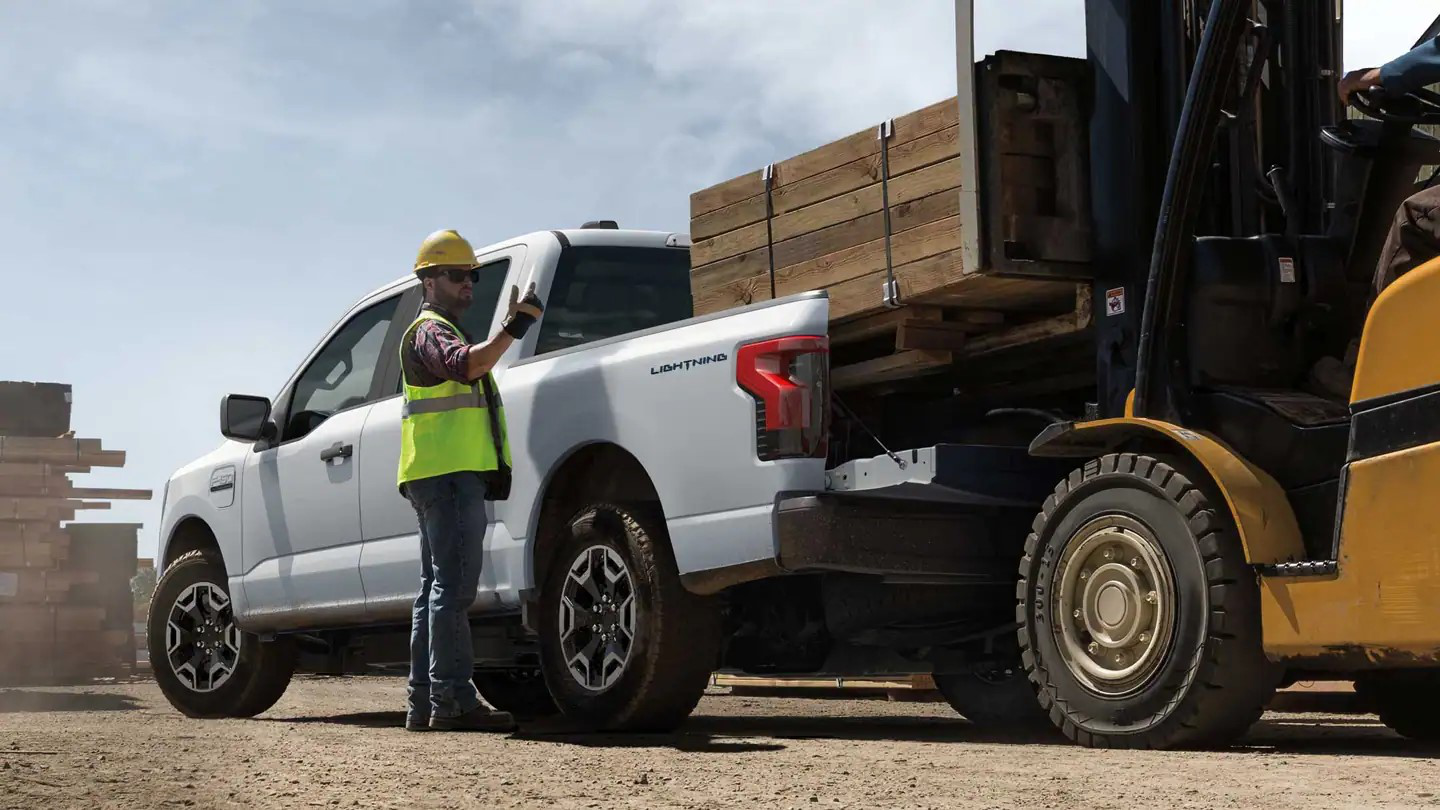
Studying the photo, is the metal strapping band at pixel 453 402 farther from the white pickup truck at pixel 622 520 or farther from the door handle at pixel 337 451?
the door handle at pixel 337 451

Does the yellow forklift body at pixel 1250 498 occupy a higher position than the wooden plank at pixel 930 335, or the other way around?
the wooden plank at pixel 930 335

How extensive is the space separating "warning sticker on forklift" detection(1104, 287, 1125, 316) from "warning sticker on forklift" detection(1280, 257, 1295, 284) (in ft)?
1.75

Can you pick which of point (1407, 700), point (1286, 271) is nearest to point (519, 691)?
point (1407, 700)

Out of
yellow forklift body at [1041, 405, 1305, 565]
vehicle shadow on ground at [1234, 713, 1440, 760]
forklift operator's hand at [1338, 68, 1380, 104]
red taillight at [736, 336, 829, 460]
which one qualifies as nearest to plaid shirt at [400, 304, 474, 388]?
red taillight at [736, 336, 829, 460]

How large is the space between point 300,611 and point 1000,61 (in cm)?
449

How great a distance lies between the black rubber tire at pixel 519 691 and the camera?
1036 centimetres

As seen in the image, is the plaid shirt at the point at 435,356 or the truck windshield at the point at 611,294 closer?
the plaid shirt at the point at 435,356

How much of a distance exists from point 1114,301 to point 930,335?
0.74 m

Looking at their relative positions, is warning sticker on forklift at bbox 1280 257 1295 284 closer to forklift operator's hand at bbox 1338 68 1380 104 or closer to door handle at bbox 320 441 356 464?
forklift operator's hand at bbox 1338 68 1380 104

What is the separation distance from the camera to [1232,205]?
6961mm

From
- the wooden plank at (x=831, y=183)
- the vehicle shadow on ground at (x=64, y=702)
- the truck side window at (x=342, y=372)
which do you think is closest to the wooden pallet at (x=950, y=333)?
the wooden plank at (x=831, y=183)

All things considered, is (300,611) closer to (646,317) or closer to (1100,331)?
(646,317)

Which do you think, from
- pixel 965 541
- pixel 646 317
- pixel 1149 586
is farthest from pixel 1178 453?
pixel 646 317

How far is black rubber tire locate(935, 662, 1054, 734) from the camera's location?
28.4 feet
